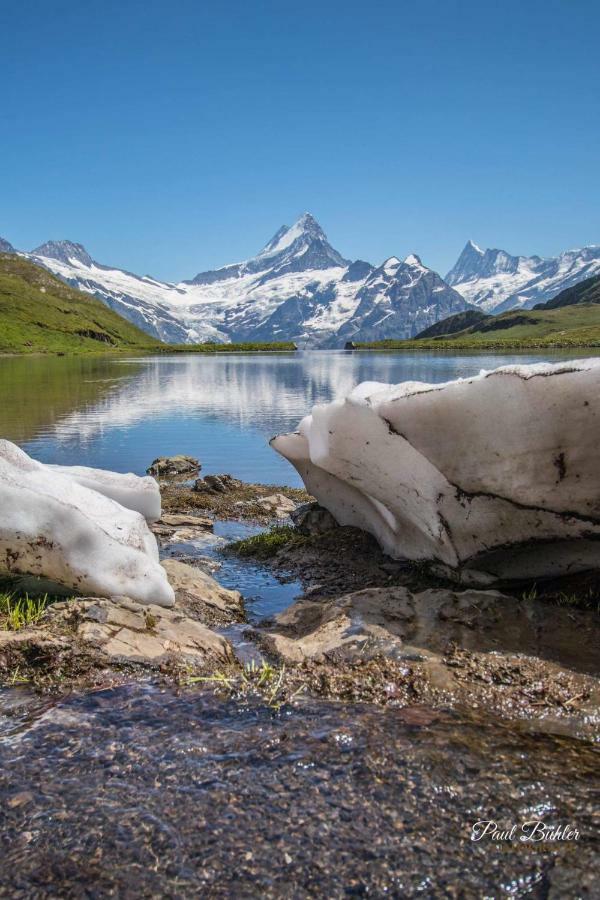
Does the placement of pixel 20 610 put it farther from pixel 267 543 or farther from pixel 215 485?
pixel 215 485

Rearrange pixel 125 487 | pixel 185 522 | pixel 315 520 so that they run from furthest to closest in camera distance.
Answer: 1. pixel 185 522
2. pixel 315 520
3. pixel 125 487

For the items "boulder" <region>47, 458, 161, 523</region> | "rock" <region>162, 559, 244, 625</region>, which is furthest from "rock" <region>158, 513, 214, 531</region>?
"rock" <region>162, 559, 244, 625</region>

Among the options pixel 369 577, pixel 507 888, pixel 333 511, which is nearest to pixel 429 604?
pixel 369 577

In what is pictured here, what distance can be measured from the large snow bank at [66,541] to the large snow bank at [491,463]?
444 centimetres

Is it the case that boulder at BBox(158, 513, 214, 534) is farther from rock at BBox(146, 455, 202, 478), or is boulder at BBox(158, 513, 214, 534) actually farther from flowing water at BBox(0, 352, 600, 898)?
flowing water at BBox(0, 352, 600, 898)

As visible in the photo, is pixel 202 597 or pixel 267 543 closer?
pixel 202 597

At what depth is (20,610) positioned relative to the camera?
30.0 feet

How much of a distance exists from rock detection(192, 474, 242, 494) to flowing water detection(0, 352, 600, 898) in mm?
17075

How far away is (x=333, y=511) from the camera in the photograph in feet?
52.0

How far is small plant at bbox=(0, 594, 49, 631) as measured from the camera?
8.57 m

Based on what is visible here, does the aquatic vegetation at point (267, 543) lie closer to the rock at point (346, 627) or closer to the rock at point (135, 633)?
the rock at point (346, 627)

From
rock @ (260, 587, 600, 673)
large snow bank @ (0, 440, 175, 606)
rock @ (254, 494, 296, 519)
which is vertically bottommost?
rock @ (254, 494, 296, 519)

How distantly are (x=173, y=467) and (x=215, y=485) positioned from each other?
5648mm
